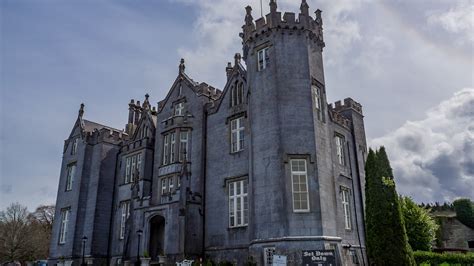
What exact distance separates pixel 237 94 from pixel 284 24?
18.5 feet

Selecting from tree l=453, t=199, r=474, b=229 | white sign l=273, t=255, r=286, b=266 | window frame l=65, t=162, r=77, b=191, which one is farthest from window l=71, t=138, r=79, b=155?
tree l=453, t=199, r=474, b=229

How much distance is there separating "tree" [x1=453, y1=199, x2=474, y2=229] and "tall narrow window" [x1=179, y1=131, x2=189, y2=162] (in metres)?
40.1

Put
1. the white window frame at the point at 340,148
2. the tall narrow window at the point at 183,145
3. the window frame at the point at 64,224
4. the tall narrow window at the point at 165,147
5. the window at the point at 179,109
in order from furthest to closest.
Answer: the window frame at the point at 64,224
the window at the point at 179,109
the tall narrow window at the point at 165,147
the tall narrow window at the point at 183,145
the white window frame at the point at 340,148

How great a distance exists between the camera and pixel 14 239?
166 ft

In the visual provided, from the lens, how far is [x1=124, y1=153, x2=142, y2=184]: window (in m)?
31.7

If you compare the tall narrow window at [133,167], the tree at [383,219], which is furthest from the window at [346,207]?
the tall narrow window at [133,167]

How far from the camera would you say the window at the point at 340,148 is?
27.7 meters

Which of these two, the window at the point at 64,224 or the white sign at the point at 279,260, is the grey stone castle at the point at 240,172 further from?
the white sign at the point at 279,260

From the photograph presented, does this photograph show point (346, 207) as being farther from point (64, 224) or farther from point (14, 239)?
point (14, 239)

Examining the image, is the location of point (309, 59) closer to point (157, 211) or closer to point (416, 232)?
point (157, 211)

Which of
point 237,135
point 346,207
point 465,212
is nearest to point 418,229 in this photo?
point 346,207

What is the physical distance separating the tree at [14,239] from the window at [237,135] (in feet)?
128

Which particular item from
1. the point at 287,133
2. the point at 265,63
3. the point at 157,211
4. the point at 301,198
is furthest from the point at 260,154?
the point at 157,211

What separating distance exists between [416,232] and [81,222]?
2773 cm
